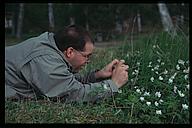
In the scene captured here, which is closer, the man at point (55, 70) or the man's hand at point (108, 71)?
the man at point (55, 70)

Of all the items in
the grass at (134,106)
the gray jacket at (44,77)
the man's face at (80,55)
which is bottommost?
the grass at (134,106)

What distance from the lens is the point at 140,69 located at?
3.42 metres

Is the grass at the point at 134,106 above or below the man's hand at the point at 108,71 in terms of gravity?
below

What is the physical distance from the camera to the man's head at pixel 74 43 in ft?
9.30

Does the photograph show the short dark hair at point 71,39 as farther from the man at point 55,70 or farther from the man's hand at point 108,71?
the man's hand at point 108,71

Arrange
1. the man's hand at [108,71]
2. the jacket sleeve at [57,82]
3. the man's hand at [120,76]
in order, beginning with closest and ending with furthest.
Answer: the jacket sleeve at [57,82] → the man's hand at [120,76] → the man's hand at [108,71]

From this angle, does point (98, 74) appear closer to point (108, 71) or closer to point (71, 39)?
point (108, 71)

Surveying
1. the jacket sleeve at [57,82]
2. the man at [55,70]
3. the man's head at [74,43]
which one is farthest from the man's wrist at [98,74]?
the jacket sleeve at [57,82]

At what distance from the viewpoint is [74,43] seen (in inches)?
112

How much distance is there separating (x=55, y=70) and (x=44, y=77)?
3.4 inches

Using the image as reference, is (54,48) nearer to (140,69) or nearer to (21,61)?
(21,61)

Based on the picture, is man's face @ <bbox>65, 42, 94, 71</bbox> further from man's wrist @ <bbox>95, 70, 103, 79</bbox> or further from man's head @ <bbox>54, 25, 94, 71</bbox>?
man's wrist @ <bbox>95, 70, 103, 79</bbox>

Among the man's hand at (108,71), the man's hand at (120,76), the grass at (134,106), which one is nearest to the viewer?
the grass at (134,106)

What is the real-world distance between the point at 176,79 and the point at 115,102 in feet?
2.10
